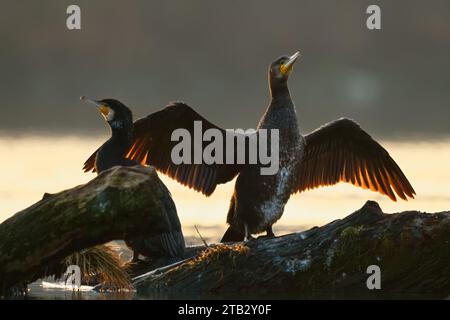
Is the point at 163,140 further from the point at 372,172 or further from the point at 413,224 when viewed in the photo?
the point at 413,224

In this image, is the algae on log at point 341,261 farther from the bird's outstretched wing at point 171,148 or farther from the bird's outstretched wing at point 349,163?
the bird's outstretched wing at point 349,163

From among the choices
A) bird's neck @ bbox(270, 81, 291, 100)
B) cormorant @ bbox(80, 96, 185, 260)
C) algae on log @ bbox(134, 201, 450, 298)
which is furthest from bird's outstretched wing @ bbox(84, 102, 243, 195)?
algae on log @ bbox(134, 201, 450, 298)

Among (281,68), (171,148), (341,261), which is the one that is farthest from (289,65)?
(341,261)

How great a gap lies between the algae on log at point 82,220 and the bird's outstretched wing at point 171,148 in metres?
3.14

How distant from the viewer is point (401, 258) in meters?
10.4

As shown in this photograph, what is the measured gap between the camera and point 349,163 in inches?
565

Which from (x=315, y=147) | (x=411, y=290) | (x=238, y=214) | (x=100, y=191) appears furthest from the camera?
(x=315, y=147)

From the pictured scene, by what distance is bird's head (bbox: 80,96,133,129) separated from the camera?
41.3 feet

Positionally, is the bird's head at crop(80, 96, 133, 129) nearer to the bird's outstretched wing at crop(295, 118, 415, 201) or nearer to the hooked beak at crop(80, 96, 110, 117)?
the hooked beak at crop(80, 96, 110, 117)

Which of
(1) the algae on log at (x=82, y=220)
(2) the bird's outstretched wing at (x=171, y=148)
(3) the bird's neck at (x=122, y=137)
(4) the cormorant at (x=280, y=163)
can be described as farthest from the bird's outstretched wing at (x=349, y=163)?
(1) the algae on log at (x=82, y=220)

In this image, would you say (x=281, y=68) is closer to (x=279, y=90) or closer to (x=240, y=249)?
(x=279, y=90)

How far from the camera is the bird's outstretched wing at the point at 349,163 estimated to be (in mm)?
14000

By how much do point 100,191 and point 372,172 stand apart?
5608mm
